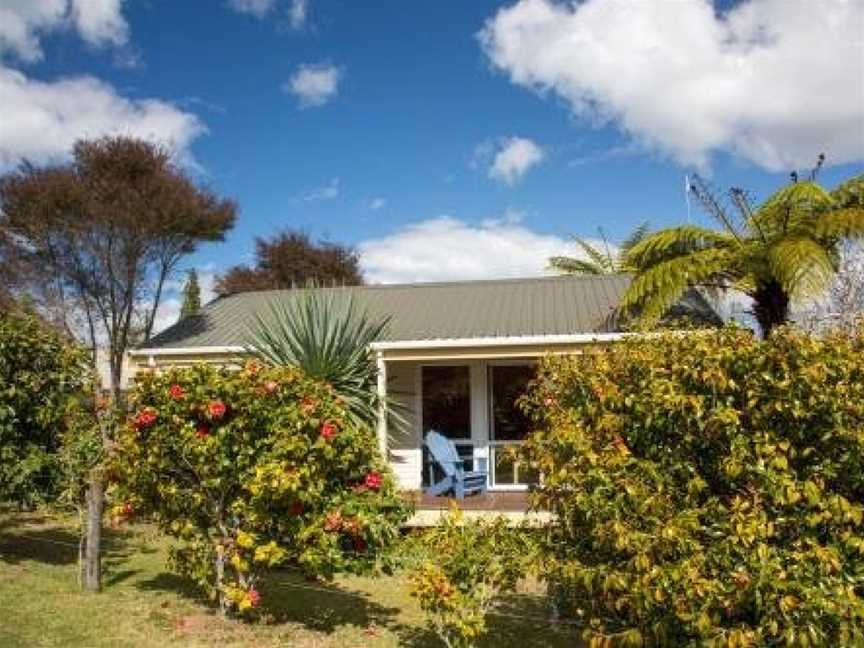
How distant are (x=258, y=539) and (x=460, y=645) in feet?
6.29

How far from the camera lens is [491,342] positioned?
13.4 metres

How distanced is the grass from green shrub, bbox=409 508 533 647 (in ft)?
3.82

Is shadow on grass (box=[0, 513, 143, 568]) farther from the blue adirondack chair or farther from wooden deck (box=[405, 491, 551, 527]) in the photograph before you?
the blue adirondack chair

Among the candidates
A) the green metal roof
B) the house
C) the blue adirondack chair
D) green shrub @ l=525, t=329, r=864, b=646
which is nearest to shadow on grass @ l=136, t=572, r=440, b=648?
green shrub @ l=525, t=329, r=864, b=646

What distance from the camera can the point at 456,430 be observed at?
49.9 ft

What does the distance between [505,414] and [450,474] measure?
6.99 feet

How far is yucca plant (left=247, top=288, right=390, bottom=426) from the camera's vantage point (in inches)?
511

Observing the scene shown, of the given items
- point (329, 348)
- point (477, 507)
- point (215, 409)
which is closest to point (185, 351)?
point (329, 348)

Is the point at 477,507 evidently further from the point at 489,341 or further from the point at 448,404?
the point at 448,404

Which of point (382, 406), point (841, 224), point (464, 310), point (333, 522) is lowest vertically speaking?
point (333, 522)

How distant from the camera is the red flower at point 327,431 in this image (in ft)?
23.1

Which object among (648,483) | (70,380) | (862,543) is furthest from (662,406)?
(70,380)

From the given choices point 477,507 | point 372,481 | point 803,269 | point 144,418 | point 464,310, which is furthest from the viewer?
point 464,310

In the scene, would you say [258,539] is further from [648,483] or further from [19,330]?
[19,330]
